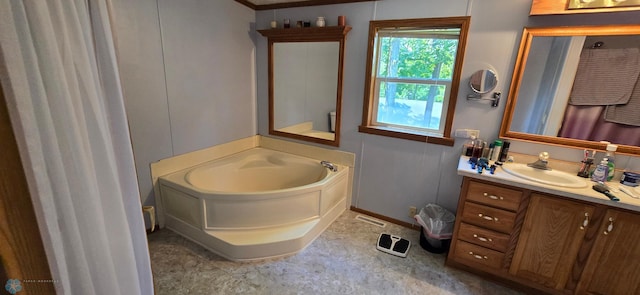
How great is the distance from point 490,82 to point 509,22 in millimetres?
428

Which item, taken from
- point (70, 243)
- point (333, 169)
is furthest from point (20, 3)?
point (333, 169)

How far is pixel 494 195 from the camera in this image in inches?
71.8

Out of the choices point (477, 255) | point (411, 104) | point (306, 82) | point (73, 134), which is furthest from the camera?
point (306, 82)

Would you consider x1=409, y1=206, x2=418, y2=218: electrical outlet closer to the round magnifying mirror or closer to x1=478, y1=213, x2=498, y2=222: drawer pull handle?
x1=478, y1=213, x2=498, y2=222: drawer pull handle

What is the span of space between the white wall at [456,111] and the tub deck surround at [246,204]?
0.31 m

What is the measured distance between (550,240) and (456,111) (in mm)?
1092

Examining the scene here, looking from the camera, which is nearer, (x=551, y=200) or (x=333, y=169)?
(x=551, y=200)

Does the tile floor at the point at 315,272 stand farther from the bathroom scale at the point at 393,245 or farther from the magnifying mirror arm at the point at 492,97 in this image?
the magnifying mirror arm at the point at 492,97

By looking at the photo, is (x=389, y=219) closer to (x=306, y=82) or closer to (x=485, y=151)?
(x=485, y=151)

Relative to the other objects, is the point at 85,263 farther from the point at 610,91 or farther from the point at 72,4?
the point at 610,91

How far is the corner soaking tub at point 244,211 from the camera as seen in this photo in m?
2.12

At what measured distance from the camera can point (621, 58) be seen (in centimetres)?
172

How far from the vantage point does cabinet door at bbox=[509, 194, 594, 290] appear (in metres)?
1.64

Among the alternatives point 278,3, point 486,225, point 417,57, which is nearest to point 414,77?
point 417,57
